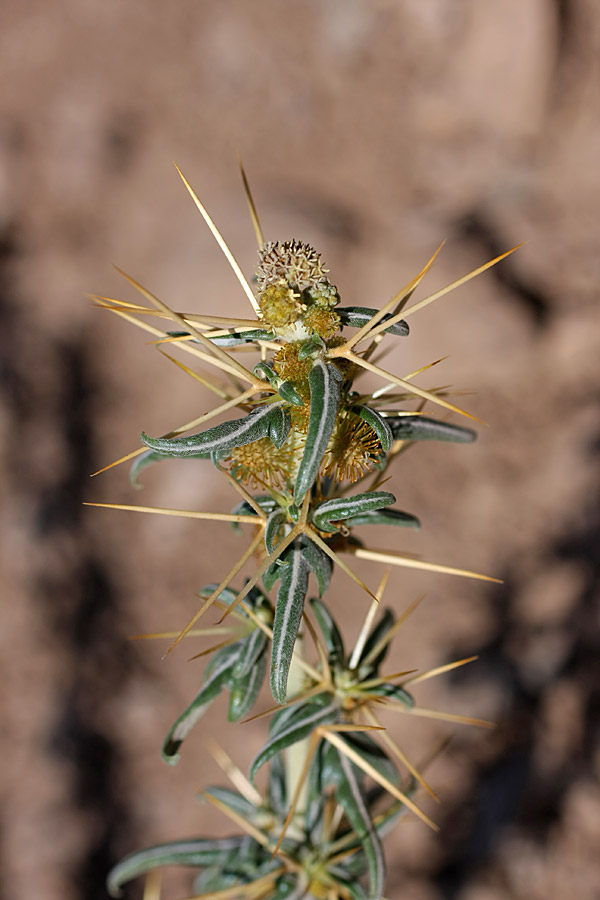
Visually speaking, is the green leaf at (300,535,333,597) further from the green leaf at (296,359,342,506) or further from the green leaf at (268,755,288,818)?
the green leaf at (268,755,288,818)

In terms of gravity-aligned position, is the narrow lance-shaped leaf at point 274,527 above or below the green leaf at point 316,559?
above

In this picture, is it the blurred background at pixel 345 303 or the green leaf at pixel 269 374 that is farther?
the blurred background at pixel 345 303

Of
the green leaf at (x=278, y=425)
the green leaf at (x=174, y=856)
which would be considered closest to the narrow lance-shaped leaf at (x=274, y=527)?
the green leaf at (x=278, y=425)

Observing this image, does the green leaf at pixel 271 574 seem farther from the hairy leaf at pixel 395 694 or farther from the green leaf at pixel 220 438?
the hairy leaf at pixel 395 694

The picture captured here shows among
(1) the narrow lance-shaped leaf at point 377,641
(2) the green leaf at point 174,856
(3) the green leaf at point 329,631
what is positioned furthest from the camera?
(2) the green leaf at point 174,856

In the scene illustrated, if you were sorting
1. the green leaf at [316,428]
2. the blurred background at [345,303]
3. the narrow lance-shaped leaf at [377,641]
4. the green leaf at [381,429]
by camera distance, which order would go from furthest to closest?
the blurred background at [345,303] < the narrow lance-shaped leaf at [377,641] < the green leaf at [381,429] < the green leaf at [316,428]

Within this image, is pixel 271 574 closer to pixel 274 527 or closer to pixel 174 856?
pixel 274 527

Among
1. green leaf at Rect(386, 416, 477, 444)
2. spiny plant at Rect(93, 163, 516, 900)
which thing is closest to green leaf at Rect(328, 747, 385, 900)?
spiny plant at Rect(93, 163, 516, 900)

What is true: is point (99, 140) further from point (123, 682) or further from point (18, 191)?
point (123, 682)
